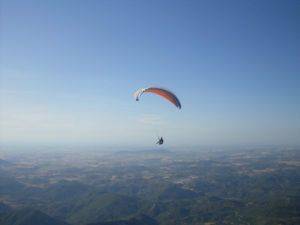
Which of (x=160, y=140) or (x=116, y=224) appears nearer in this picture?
(x=160, y=140)

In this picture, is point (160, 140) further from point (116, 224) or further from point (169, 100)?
point (116, 224)

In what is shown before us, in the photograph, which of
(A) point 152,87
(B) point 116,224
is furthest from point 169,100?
(B) point 116,224

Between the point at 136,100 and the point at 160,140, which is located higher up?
the point at 136,100

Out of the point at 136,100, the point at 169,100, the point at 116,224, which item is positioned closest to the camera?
the point at 136,100

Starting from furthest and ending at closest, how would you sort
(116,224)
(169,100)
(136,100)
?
(116,224) < (169,100) < (136,100)

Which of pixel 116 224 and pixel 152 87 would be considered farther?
pixel 116 224

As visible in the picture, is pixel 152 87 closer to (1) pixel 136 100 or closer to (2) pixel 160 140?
(1) pixel 136 100

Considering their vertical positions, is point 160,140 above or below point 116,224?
above

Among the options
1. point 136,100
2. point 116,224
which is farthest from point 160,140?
point 116,224

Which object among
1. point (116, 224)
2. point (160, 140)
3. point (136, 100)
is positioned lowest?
point (116, 224)
